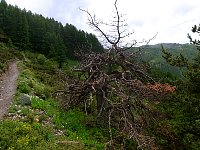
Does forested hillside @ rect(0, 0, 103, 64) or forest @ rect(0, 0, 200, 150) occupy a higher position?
forested hillside @ rect(0, 0, 103, 64)

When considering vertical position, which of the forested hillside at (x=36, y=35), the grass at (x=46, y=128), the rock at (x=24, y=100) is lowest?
the grass at (x=46, y=128)

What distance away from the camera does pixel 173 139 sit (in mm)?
16703

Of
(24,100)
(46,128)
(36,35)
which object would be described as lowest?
(46,128)

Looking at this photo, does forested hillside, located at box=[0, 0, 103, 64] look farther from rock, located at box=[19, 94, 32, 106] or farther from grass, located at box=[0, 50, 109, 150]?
grass, located at box=[0, 50, 109, 150]

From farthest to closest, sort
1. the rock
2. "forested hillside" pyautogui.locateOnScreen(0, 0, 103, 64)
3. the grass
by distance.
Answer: "forested hillside" pyautogui.locateOnScreen(0, 0, 103, 64)
the rock
the grass

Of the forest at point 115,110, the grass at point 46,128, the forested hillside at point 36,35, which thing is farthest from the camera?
the forested hillside at point 36,35

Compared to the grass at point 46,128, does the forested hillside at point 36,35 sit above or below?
above

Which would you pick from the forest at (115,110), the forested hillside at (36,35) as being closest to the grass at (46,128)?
the forest at (115,110)

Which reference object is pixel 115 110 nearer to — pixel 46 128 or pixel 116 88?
pixel 116 88

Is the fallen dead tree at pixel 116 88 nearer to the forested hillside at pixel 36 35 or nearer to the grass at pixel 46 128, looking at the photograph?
the grass at pixel 46 128

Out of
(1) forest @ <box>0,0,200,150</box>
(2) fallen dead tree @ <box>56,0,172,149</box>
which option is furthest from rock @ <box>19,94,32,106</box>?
(2) fallen dead tree @ <box>56,0,172,149</box>

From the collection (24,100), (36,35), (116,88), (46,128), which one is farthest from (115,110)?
(36,35)

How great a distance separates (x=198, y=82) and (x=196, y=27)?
2539mm

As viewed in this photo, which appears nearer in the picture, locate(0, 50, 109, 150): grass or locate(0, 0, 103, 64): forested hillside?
locate(0, 50, 109, 150): grass
